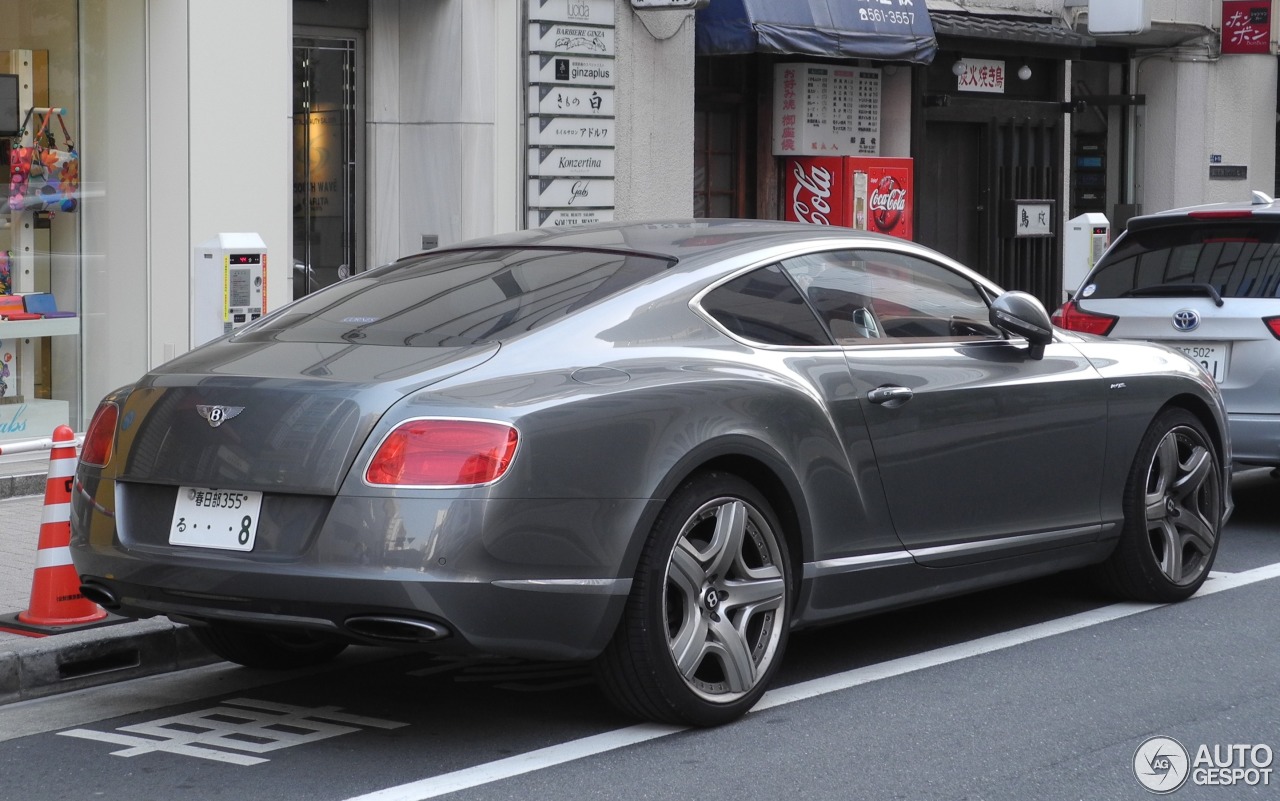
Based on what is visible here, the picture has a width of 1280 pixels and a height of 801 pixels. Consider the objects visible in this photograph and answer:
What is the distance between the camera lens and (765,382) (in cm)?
556

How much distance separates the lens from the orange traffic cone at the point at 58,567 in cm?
643

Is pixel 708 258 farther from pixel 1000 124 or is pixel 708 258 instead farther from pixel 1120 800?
pixel 1000 124

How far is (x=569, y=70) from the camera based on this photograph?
13.5m

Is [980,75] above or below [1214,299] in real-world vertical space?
above

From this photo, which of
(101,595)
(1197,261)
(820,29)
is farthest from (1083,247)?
(101,595)

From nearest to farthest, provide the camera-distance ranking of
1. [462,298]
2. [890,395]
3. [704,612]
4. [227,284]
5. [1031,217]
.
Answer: [704,612]
[462,298]
[890,395]
[227,284]
[1031,217]

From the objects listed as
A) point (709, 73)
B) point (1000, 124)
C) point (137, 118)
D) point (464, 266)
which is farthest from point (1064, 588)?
point (1000, 124)

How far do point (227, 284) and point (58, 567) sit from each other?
1.76 metres

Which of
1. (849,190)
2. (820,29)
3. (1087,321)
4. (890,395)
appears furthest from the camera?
(849,190)

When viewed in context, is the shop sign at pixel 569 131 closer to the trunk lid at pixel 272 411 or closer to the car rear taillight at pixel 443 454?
the trunk lid at pixel 272 411

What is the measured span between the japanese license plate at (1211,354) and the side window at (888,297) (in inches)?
109

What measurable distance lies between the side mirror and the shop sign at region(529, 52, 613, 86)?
7222mm

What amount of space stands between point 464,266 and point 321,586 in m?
1.56

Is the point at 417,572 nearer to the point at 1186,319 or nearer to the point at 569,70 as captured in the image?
the point at 1186,319
